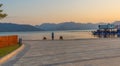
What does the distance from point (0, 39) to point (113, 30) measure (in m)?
135

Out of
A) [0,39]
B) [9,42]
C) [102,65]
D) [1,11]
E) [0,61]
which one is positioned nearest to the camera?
[102,65]

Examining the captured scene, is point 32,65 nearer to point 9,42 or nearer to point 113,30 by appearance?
point 9,42

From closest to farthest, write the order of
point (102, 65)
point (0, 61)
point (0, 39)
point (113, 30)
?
point (102, 65) < point (0, 61) < point (0, 39) < point (113, 30)

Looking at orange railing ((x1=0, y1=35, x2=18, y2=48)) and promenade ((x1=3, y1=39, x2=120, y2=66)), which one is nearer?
promenade ((x1=3, y1=39, x2=120, y2=66))

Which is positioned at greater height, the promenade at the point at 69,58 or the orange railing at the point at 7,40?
the orange railing at the point at 7,40

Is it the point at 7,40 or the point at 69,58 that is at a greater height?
the point at 7,40

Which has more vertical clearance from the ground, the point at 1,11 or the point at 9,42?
the point at 1,11

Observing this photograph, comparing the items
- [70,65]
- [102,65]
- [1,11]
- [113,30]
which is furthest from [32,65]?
[113,30]

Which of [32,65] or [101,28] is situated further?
[101,28]

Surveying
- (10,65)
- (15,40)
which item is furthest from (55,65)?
(15,40)

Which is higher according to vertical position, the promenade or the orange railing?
the orange railing

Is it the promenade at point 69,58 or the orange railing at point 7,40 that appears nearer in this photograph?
the promenade at point 69,58

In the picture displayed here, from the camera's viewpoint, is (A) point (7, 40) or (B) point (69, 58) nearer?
(B) point (69, 58)

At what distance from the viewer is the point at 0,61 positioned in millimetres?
19031
